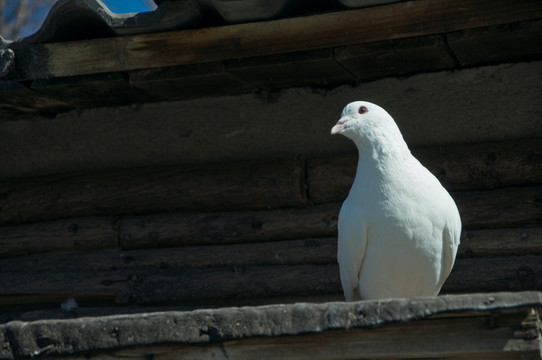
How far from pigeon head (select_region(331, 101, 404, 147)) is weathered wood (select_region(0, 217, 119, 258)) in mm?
1640

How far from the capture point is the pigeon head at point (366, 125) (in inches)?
159

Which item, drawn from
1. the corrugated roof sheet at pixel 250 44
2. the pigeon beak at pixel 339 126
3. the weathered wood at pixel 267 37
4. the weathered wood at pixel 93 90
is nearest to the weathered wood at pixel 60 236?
the weathered wood at pixel 93 90

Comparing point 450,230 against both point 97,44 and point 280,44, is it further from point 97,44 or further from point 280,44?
point 97,44

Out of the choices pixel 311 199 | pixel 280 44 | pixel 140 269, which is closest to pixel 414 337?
pixel 280 44

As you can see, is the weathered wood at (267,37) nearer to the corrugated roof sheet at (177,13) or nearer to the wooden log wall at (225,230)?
the corrugated roof sheet at (177,13)

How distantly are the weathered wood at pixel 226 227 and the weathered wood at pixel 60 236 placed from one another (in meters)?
0.09

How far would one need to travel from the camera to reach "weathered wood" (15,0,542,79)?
4.01 meters

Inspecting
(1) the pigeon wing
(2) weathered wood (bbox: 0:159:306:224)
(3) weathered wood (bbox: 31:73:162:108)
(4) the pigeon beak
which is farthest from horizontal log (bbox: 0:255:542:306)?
(4) the pigeon beak

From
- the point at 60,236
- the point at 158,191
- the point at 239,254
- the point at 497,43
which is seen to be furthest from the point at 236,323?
the point at 60,236

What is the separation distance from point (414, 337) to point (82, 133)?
294 cm

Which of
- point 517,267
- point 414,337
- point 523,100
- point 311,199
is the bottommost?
point 414,337

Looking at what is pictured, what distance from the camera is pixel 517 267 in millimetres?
4555

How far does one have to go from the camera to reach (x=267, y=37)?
14.0ft

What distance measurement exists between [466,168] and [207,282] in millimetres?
1333
